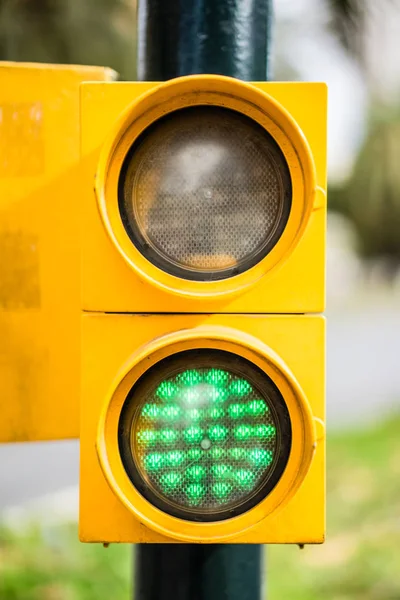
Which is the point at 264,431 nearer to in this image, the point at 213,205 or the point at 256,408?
the point at 256,408

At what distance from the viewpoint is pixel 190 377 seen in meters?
1.32

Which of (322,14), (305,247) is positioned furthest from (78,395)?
(322,14)

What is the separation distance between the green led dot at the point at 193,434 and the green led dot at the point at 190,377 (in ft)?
0.28

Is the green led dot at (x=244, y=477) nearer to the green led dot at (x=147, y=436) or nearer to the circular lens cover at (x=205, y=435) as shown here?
the circular lens cover at (x=205, y=435)

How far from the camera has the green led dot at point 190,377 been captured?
1321mm

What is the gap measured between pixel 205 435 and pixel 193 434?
2 cm

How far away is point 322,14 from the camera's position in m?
2.95

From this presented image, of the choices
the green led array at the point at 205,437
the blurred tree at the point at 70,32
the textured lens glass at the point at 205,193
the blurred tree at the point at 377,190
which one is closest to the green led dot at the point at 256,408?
the green led array at the point at 205,437

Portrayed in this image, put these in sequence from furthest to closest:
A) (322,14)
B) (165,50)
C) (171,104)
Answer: (322,14) < (165,50) < (171,104)

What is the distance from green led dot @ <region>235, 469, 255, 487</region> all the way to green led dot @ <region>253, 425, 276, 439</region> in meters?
0.08

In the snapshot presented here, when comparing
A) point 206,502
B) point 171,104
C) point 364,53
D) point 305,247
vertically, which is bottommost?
point 206,502

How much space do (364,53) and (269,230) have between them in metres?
2.03

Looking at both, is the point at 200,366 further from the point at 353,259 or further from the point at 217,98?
the point at 353,259

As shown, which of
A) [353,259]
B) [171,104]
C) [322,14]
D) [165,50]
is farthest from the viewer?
[353,259]
